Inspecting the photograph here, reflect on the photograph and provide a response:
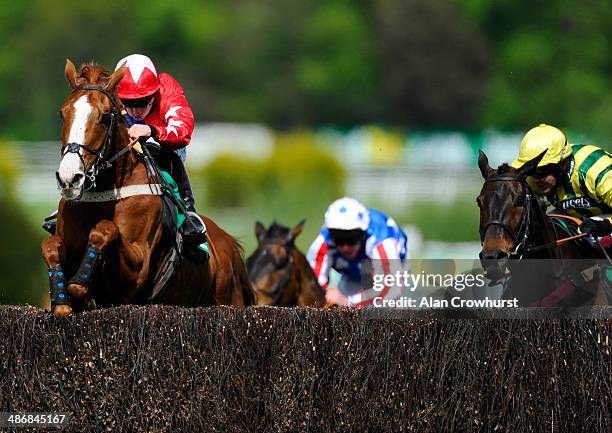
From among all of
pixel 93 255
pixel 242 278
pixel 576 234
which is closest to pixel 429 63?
pixel 242 278

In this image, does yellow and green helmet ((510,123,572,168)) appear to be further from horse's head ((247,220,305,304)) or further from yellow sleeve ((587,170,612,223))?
horse's head ((247,220,305,304))

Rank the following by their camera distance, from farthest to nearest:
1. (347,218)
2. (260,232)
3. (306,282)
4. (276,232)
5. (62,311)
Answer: (260,232) → (276,232) → (306,282) → (347,218) → (62,311)

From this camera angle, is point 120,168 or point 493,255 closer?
point 493,255

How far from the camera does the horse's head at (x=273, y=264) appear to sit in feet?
32.2

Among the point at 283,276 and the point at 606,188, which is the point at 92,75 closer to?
the point at 606,188

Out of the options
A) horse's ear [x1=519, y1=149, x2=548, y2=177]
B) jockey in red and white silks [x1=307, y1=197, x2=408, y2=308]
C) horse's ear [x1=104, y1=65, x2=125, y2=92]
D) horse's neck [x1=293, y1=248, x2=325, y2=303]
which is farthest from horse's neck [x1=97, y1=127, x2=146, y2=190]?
horse's neck [x1=293, y1=248, x2=325, y2=303]

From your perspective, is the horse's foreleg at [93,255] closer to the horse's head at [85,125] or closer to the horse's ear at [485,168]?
the horse's head at [85,125]

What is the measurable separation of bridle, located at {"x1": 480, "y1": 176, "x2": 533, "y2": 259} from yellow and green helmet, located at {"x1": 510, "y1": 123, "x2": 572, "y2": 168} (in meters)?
0.32

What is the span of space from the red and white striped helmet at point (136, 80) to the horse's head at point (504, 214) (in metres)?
1.89

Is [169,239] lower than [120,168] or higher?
lower

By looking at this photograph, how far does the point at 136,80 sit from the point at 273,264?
11.4ft

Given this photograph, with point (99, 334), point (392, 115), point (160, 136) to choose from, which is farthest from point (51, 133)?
point (99, 334)

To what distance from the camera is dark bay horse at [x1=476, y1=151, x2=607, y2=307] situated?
6328 mm

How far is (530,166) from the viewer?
6613 mm
